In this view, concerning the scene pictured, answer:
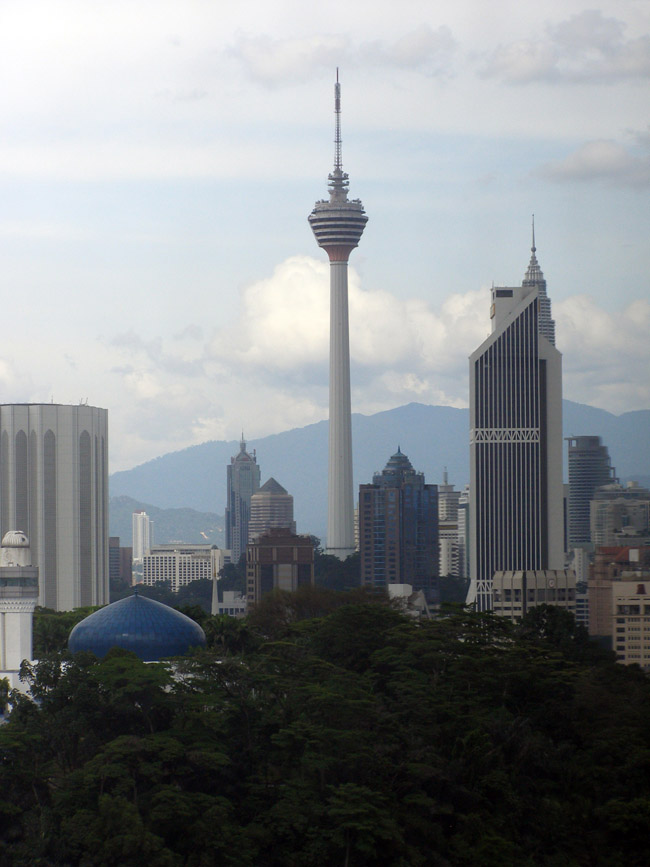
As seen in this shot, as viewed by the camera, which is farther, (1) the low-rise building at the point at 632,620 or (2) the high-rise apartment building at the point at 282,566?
(2) the high-rise apartment building at the point at 282,566

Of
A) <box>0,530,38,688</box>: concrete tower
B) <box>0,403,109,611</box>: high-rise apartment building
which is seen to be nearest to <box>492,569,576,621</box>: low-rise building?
<box>0,403,109,611</box>: high-rise apartment building

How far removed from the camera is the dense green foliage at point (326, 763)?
4953 cm

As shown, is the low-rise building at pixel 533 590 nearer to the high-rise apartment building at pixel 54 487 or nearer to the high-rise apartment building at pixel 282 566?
the high-rise apartment building at pixel 282 566

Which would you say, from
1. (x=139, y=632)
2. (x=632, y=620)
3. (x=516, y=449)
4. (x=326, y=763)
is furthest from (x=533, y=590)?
(x=326, y=763)

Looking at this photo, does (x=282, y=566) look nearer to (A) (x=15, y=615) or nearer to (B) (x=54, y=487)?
(B) (x=54, y=487)

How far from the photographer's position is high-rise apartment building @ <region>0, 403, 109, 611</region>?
6742 inches

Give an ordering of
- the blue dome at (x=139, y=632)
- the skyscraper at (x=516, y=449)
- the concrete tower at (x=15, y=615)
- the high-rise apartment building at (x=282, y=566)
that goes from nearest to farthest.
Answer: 1. the blue dome at (x=139, y=632)
2. the concrete tower at (x=15, y=615)
3. the skyscraper at (x=516, y=449)
4. the high-rise apartment building at (x=282, y=566)

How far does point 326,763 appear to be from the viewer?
2044 inches

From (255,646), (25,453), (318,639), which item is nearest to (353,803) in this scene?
(318,639)

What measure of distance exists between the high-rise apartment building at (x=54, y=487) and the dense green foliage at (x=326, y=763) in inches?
4296

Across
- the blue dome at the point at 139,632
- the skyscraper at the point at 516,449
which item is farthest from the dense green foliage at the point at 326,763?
the skyscraper at the point at 516,449

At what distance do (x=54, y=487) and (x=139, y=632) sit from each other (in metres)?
107

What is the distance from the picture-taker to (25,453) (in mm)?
173500

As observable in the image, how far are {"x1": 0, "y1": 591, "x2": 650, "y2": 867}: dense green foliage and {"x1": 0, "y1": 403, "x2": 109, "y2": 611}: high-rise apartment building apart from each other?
109115 mm
